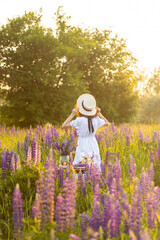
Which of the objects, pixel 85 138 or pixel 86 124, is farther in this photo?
pixel 85 138

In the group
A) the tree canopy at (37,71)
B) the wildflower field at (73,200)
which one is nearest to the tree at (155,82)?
the tree canopy at (37,71)

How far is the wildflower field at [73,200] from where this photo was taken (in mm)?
2012

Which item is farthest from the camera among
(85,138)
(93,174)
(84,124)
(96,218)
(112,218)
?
(85,138)

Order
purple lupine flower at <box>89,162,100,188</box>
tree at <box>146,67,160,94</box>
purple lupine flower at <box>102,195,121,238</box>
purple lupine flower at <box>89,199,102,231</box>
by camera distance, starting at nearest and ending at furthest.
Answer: purple lupine flower at <box>102,195,121,238</box>, purple lupine flower at <box>89,199,102,231</box>, purple lupine flower at <box>89,162,100,188</box>, tree at <box>146,67,160,94</box>

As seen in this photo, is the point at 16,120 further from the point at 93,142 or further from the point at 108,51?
the point at 93,142

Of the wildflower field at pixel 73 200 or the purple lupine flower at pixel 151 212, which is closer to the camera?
the wildflower field at pixel 73 200

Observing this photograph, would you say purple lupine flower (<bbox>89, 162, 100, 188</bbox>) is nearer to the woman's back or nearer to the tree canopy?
the woman's back

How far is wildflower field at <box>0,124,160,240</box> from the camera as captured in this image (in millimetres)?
2012

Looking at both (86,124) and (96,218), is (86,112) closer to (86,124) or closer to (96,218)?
(86,124)

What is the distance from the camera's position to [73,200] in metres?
2.15

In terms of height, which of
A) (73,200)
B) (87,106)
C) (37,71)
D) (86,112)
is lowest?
(73,200)

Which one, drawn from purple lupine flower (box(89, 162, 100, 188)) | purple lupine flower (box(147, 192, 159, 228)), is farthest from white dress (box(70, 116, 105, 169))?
purple lupine flower (box(147, 192, 159, 228))

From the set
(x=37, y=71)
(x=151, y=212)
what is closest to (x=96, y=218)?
(x=151, y=212)

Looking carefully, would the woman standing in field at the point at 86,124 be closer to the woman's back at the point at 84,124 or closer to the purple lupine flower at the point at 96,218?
the woman's back at the point at 84,124
